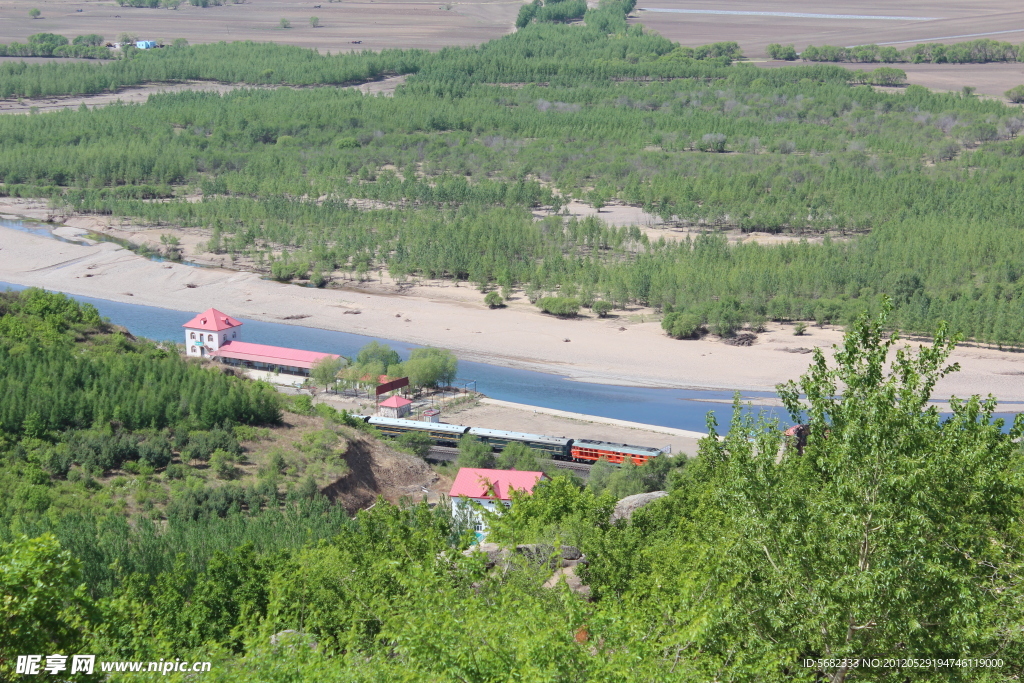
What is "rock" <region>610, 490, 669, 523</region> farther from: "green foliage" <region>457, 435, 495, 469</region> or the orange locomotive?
"green foliage" <region>457, 435, 495, 469</region>

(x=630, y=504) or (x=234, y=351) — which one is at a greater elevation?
(x=630, y=504)

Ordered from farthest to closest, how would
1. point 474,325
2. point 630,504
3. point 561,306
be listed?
point 561,306, point 474,325, point 630,504

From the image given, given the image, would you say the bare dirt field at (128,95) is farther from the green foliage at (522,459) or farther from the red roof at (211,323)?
the green foliage at (522,459)

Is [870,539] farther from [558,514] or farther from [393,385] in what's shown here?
[393,385]

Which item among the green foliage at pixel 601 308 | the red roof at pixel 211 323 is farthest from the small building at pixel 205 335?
the green foliage at pixel 601 308

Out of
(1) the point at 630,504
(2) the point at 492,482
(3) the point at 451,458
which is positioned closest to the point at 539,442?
(3) the point at 451,458

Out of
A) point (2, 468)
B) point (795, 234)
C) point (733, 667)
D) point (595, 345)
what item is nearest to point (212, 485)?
point (2, 468)
